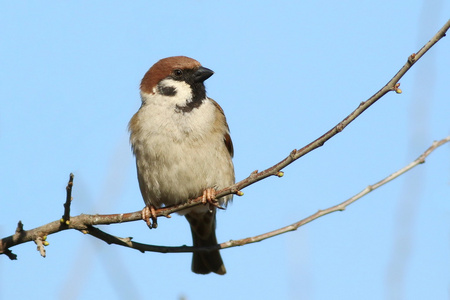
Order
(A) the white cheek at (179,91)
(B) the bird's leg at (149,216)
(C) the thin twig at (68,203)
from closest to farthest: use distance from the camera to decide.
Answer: (C) the thin twig at (68,203)
(B) the bird's leg at (149,216)
(A) the white cheek at (179,91)

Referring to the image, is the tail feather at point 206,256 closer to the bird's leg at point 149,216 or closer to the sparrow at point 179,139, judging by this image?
the sparrow at point 179,139

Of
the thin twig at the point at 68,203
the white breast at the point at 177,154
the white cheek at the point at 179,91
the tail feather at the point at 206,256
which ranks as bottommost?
the tail feather at the point at 206,256

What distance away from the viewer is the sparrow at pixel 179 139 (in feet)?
15.3

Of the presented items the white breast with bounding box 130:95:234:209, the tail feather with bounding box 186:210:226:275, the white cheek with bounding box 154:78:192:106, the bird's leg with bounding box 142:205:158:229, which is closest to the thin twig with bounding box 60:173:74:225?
the bird's leg with bounding box 142:205:158:229

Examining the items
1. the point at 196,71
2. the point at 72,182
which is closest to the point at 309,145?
the point at 72,182

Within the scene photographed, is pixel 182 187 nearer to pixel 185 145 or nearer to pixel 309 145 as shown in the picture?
pixel 185 145

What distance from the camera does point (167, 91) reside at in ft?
16.5

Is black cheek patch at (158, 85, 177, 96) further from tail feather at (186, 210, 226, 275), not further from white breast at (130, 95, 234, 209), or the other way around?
tail feather at (186, 210, 226, 275)

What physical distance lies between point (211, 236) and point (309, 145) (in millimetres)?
2718

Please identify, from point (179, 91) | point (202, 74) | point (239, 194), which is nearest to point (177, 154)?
point (179, 91)

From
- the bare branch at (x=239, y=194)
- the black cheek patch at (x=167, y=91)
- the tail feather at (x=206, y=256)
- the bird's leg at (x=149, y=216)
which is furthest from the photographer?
the tail feather at (x=206, y=256)

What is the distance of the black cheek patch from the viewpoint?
5009 mm

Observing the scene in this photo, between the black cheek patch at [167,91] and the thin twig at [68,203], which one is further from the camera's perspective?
the black cheek patch at [167,91]

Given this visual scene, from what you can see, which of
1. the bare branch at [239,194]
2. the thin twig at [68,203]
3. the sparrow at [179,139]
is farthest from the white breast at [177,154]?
the thin twig at [68,203]
